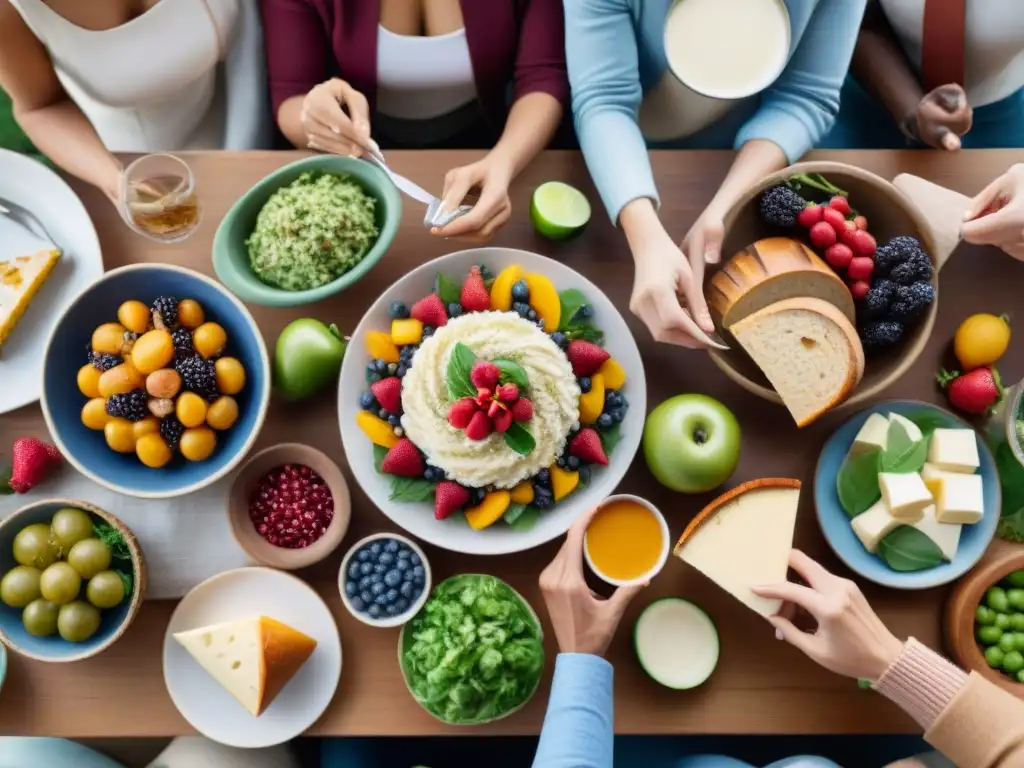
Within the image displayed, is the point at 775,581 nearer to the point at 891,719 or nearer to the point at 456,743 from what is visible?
the point at 891,719

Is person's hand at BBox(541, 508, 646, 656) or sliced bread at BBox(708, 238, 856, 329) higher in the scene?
sliced bread at BBox(708, 238, 856, 329)

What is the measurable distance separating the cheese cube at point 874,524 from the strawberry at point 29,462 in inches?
52.5

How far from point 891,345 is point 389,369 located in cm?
81

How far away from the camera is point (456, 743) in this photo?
5.18 ft

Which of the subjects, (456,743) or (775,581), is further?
(456,743)

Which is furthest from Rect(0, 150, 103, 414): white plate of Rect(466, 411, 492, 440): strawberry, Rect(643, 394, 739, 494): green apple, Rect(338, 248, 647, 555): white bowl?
Rect(643, 394, 739, 494): green apple

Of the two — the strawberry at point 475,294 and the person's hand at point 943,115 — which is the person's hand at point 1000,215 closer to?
the person's hand at point 943,115

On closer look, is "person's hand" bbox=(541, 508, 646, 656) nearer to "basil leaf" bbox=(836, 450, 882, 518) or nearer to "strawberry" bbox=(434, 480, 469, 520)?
"strawberry" bbox=(434, 480, 469, 520)

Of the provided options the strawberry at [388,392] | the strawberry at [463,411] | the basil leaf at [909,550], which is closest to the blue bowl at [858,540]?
the basil leaf at [909,550]

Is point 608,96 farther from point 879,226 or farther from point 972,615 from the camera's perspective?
point 972,615

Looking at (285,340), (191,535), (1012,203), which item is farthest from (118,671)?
(1012,203)

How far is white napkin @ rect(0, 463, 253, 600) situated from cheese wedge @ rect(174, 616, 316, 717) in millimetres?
109

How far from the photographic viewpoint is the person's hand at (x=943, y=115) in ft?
4.66

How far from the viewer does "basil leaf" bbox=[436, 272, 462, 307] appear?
125 centimetres
